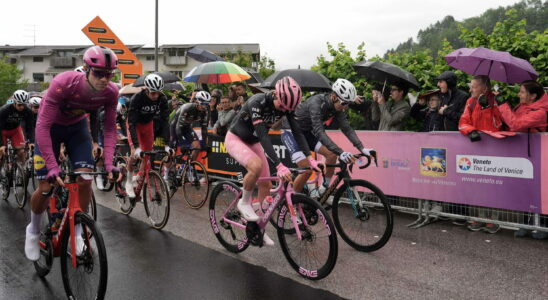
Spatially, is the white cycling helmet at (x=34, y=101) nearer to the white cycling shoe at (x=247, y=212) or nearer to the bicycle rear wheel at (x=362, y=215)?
the white cycling shoe at (x=247, y=212)

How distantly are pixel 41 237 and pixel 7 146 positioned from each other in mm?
5544

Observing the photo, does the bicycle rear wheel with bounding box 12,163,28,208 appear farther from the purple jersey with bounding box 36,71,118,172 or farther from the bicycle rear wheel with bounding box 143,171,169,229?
the purple jersey with bounding box 36,71,118,172

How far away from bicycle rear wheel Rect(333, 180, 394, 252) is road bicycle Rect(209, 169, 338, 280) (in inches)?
36.4

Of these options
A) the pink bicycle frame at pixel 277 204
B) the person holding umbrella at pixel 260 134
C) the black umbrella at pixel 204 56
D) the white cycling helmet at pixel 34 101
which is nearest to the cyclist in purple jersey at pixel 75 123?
the person holding umbrella at pixel 260 134

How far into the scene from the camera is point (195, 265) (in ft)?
16.4

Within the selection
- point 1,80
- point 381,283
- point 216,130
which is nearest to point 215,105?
point 216,130

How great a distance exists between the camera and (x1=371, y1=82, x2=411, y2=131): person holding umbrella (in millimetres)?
7789

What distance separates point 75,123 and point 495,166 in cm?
531

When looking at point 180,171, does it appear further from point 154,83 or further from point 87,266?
point 87,266

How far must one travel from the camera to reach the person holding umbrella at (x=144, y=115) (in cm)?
692

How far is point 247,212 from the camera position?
5.03 meters

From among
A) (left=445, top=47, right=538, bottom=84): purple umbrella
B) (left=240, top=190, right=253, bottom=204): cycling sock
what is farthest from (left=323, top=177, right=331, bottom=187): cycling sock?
(left=445, top=47, right=538, bottom=84): purple umbrella

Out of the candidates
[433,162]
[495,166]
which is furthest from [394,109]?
[495,166]

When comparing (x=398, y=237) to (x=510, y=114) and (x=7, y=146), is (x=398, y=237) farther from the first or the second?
(x=7, y=146)
